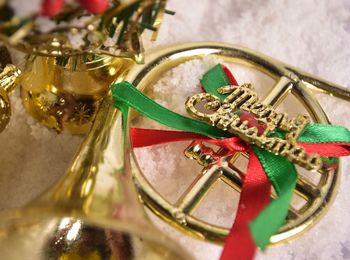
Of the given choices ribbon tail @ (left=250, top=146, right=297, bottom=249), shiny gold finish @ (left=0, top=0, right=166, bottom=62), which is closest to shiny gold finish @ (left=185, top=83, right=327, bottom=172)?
ribbon tail @ (left=250, top=146, right=297, bottom=249)

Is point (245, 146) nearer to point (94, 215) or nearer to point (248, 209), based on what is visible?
point (248, 209)

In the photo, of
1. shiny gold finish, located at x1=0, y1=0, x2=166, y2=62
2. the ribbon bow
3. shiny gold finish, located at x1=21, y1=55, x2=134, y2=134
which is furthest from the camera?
shiny gold finish, located at x1=21, y1=55, x2=134, y2=134

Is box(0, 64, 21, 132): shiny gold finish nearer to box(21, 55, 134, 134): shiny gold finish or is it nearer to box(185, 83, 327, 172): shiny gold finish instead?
box(21, 55, 134, 134): shiny gold finish

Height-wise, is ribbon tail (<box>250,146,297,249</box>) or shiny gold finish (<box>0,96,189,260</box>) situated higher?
ribbon tail (<box>250,146,297,249</box>)

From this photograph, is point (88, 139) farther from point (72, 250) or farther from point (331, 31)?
point (331, 31)

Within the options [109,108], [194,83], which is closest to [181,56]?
[194,83]

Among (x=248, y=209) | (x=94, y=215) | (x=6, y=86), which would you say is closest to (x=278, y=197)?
(x=248, y=209)

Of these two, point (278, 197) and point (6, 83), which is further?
point (6, 83)
